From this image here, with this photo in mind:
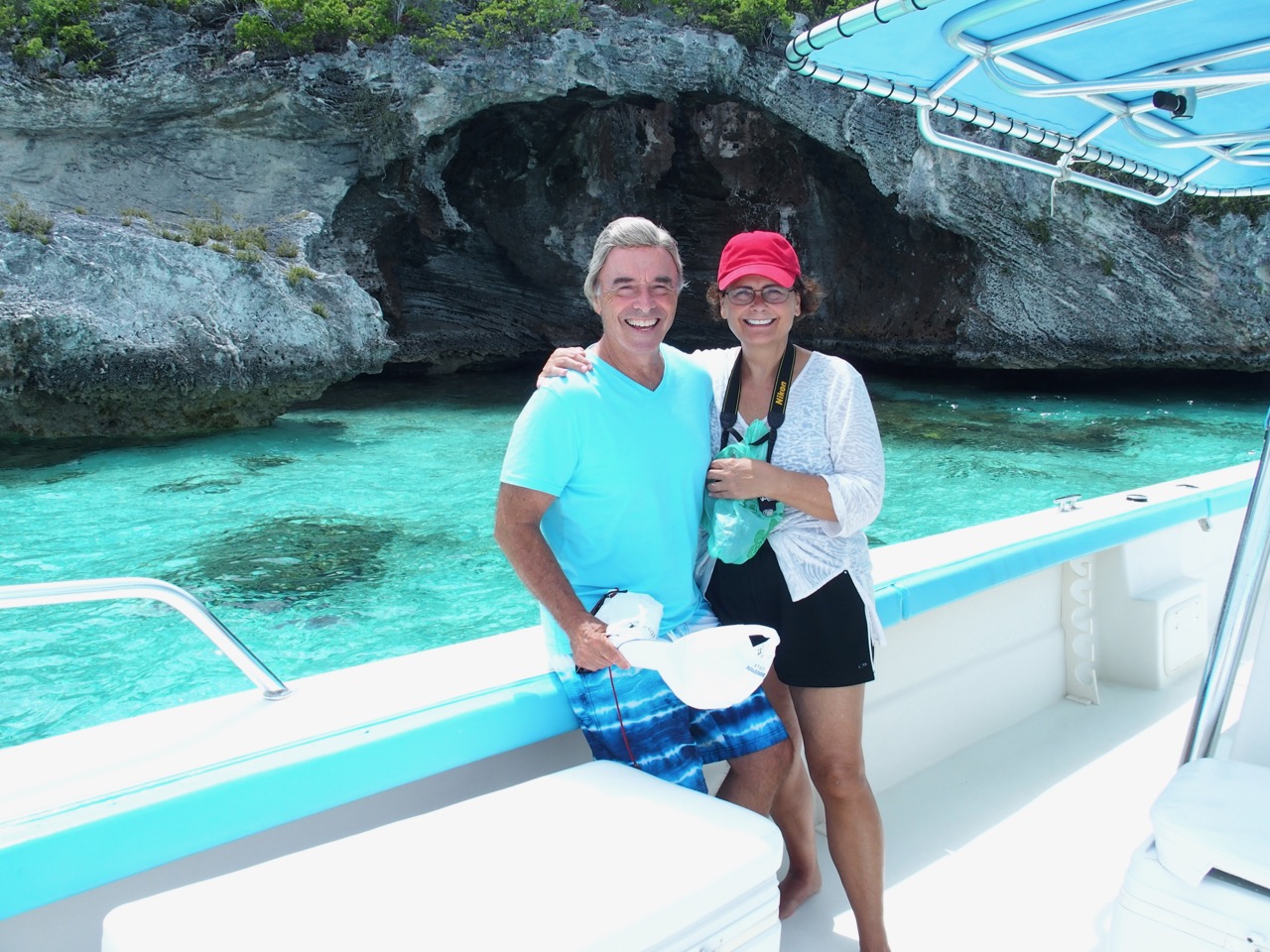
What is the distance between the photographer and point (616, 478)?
1.54 metres

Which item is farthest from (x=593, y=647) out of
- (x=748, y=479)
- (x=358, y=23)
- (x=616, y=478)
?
(x=358, y=23)

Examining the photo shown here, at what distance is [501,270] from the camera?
2006 centimetres

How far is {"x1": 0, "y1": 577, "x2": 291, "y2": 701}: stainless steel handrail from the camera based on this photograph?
4.04ft

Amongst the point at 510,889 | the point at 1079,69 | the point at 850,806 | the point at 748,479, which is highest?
the point at 1079,69

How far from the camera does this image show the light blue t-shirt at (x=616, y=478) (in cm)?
151

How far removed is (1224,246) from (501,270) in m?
14.3

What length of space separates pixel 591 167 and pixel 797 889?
18.3 metres

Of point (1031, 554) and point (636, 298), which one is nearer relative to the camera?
point (636, 298)

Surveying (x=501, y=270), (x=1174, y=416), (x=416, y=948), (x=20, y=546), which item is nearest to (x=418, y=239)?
(x=501, y=270)

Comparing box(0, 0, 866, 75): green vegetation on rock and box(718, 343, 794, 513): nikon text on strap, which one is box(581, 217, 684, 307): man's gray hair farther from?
box(0, 0, 866, 75): green vegetation on rock

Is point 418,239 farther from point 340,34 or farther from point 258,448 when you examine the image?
point 258,448

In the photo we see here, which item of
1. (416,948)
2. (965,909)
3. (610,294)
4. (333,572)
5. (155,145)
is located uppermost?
(155,145)

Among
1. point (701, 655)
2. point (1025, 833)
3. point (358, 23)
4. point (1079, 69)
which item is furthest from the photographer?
point (358, 23)

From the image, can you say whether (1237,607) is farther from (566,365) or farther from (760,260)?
(566,365)
